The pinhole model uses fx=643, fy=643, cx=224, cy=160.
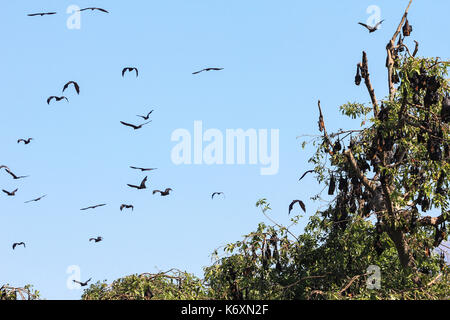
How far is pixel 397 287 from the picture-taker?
60.1 ft

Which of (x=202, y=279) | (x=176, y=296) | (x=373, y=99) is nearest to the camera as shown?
(x=176, y=296)

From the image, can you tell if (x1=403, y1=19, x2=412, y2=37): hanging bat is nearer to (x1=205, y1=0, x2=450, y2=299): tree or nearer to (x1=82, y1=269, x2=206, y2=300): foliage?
(x1=205, y1=0, x2=450, y2=299): tree

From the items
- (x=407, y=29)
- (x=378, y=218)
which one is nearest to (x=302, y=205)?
(x=378, y=218)

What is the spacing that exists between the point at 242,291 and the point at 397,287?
14.5ft

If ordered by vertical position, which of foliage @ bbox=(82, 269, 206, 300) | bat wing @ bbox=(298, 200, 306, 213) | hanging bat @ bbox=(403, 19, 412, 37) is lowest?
foliage @ bbox=(82, 269, 206, 300)

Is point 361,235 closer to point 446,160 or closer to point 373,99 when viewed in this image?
point 446,160

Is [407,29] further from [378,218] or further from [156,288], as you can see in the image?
[156,288]

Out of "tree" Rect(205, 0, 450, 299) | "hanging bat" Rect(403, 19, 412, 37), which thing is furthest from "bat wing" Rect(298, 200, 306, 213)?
"hanging bat" Rect(403, 19, 412, 37)

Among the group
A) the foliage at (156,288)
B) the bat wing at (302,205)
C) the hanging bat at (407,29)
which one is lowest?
the foliage at (156,288)

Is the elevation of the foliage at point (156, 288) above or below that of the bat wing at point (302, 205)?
below

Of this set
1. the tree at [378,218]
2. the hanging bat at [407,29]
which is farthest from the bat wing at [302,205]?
the hanging bat at [407,29]

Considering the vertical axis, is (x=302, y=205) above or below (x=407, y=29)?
below

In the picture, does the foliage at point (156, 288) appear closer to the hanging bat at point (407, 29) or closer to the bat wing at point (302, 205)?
the bat wing at point (302, 205)
